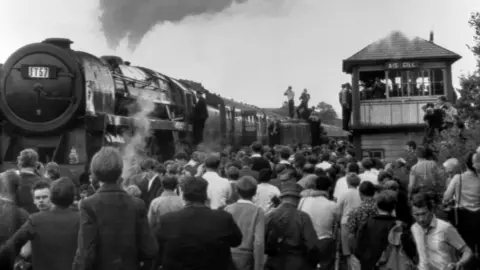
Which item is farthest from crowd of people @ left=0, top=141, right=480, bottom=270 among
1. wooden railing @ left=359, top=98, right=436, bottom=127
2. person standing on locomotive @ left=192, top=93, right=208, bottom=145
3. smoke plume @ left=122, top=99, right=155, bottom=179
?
wooden railing @ left=359, top=98, right=436, bottom=127

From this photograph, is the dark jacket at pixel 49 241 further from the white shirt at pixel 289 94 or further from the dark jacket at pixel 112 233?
the white shirt at pixel 289 94

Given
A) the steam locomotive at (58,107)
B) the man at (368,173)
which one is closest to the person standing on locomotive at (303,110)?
the steam locomotive at (58,107)

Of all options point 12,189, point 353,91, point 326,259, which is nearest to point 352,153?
point 326,259

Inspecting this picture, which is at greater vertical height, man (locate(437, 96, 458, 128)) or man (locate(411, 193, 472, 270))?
man (locate(437, 96, 458, 128))

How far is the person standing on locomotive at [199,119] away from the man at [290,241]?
41.4ft

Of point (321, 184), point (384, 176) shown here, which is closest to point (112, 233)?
point (321, 184)

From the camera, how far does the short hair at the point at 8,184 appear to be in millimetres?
5512

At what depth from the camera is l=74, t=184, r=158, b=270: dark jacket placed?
14.2ft

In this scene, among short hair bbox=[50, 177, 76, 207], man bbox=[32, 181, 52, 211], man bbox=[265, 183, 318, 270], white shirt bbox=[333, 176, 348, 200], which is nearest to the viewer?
short hair bbox=[50, 177, 76, 207]

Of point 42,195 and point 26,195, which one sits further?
point 26,195

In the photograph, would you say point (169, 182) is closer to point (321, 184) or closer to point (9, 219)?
point (321, 184)

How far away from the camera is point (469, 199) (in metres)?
6.93

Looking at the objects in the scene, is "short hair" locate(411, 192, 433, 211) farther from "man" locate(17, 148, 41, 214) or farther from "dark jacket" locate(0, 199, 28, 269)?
"man" locate(17, 148, 41, 214)

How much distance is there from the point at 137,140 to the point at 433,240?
31.0 ft
